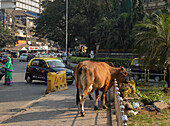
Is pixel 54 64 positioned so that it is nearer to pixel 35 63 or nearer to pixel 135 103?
pixel 35 63

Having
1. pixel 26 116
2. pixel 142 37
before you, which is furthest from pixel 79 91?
pixel 142 37

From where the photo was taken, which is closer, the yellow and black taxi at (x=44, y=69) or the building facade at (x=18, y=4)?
the yellow and black taxi at (x=44, y=69)

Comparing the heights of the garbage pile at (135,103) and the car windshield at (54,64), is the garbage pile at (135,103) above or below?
below

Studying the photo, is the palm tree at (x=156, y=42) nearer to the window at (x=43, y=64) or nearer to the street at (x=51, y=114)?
the street at (x=51, y=114)

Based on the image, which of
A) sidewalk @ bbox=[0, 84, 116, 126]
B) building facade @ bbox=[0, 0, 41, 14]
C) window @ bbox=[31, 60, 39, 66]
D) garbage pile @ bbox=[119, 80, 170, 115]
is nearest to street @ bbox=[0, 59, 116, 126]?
sidewalk @ bbox=[0, 84, 116, 126]

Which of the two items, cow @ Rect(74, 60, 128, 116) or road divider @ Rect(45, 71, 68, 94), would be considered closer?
cow @ Rect(74, 60, 128, 116)

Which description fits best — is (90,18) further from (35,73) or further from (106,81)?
(106,81)

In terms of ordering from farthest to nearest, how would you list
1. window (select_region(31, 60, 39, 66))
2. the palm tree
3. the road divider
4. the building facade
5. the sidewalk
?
the building facade
window (select_region(31, 60, 39, 66))
the road divider
the palm tree
the sidewalk

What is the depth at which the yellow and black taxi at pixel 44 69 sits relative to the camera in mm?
16812

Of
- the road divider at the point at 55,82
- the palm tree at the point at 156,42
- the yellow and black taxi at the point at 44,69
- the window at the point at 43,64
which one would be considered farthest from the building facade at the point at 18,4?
the palm tree at the point at 156,42

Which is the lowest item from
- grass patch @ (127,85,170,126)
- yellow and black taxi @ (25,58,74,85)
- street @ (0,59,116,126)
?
street @ (0,59,116,126)

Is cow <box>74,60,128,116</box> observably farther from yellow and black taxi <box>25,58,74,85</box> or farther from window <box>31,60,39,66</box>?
window <box>31,60,39,66</box>

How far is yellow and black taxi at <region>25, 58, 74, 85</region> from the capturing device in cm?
A: 1681

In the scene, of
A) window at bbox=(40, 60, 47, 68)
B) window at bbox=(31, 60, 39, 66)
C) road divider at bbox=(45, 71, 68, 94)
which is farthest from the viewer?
window at bbox=(31, 60, 39, 66)
